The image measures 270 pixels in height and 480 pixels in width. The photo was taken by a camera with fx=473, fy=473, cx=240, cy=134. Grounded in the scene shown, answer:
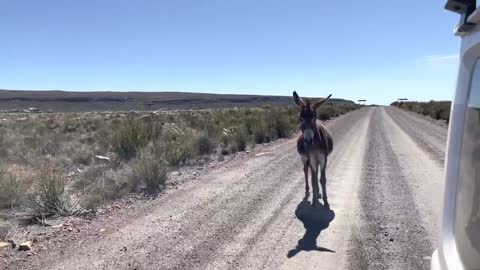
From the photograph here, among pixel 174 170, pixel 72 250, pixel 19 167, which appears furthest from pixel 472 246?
pixel 19 167

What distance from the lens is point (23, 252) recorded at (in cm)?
679

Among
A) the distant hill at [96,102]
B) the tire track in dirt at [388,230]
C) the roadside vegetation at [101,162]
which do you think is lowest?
the distant hill at [96,102]

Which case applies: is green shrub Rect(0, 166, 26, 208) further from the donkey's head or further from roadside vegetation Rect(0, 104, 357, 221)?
the donkey's head

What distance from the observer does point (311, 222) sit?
802 centimetres

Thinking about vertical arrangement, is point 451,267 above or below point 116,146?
above

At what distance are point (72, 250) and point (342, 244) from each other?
3.88m

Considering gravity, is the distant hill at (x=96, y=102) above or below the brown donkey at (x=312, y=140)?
below

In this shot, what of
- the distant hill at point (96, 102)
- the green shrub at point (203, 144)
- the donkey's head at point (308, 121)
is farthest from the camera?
the distant hill at point (96, 102)

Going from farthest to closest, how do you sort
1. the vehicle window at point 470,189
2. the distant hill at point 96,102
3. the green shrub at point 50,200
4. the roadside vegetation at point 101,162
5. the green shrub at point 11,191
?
the distant hill at point 96,102, the green shrub at point 11,191, the roadside vegetation at point 101,162, the green shrub at point 50,200, the vehicle window at point 470,189

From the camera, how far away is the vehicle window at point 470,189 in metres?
1.79

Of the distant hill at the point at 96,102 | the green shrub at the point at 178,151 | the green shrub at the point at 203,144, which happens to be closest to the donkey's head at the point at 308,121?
the green shrub at the point at 178,151

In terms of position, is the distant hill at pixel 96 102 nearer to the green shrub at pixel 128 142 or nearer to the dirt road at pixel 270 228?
the green shrub at pixel 128 142

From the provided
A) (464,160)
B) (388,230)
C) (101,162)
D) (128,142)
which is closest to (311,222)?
(388,230)

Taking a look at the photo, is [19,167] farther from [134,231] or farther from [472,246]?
[472,246]
